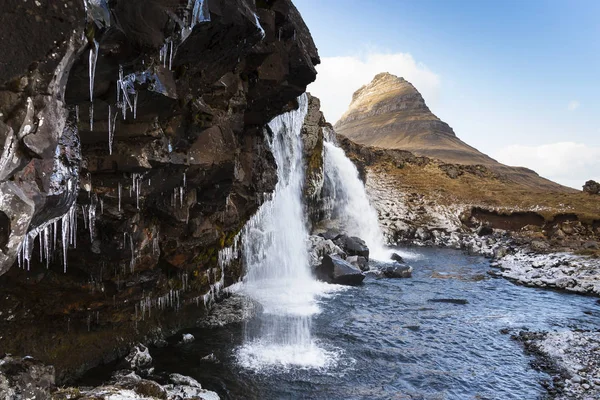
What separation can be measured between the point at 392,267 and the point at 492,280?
25.1 feet

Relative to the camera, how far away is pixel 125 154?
9.20 meters

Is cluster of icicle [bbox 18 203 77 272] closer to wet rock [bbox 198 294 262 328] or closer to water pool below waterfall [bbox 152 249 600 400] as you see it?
water pool below waterfall [bbox 152 249 600 400]

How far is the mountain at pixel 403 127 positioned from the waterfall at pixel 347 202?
233 ft

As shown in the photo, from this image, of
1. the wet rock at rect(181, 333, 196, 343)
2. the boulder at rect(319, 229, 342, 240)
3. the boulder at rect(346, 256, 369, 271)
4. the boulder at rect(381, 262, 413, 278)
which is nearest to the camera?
the wet rock at rect(181, 333, 196, 343)

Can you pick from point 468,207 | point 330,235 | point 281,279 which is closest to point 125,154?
point 281,279

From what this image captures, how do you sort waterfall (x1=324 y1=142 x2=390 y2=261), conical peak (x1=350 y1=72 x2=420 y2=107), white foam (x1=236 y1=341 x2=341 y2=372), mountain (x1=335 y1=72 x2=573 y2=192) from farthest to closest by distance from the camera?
conical peak (x1=350 y1=72 x2=420 y2=107), mountain (x1=335 y1=72 x2=573 y2=192), waterfall (x1=324 y1=142 x2=390 y2=261), white foam (x1=236 y1=341 x2=341 y2=372)

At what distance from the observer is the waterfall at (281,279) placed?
14398 mm

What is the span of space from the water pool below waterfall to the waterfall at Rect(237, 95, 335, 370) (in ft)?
2.13

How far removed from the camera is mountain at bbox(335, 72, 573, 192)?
116875 mm

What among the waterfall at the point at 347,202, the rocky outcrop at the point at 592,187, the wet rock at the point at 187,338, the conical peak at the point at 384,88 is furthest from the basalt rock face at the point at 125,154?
the conical peak at the point at 384,88

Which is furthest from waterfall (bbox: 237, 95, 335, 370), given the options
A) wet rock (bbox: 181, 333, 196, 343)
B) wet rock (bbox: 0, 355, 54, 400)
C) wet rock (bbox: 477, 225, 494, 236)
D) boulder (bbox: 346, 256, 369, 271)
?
wet rock (bbox: 477, 225, 494, 236)

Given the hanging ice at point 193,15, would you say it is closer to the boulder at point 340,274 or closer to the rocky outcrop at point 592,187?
the boulder at point 340,274

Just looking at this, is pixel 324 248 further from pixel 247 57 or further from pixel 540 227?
pixel 540 227

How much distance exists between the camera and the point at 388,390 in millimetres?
12188
